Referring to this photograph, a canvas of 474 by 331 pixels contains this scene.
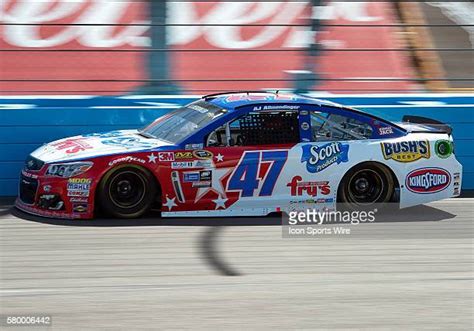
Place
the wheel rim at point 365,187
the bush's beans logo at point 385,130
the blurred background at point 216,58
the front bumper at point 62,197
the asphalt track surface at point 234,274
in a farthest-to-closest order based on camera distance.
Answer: the blurred background at point 216,58
the bush's beans logo at point 385,130
the wheel rim at point 365,187
the front bumper at point 62,197
the asphalt track surface at point 234,274

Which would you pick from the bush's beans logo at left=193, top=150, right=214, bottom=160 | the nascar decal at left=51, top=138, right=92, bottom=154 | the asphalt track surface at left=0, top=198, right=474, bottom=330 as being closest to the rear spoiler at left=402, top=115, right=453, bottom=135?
the asphalt track surface at left=0, top=198, right=474, bottom=330

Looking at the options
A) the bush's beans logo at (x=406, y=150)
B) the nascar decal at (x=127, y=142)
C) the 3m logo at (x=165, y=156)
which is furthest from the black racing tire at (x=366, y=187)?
the nascar decal at (x=127, y=142)

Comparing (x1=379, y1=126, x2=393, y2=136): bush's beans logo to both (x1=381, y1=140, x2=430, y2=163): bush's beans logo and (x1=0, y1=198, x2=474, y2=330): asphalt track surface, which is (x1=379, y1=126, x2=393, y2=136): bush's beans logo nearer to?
(x1=381, y1=140, x2=430, y2=163): bush's beans logo

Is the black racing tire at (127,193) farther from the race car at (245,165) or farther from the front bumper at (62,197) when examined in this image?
the front bumper at (62,197)

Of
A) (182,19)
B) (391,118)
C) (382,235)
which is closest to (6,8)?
(182,19)

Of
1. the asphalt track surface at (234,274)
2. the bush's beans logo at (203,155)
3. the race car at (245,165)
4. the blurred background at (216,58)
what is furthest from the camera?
the blurred background at (216,58)

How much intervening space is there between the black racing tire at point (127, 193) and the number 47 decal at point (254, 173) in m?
0.81

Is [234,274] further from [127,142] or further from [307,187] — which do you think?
[127,142]

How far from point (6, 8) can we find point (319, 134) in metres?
9.08

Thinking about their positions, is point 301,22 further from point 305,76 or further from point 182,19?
point 182,19

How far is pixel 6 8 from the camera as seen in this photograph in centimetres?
1638

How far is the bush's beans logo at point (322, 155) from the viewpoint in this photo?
9102 millimetres

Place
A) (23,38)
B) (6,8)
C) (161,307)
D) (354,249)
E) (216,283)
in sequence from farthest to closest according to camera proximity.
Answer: (6,8), (23,38), (354,249), (216,283), (161,307)

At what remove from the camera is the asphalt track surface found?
5703 mm
